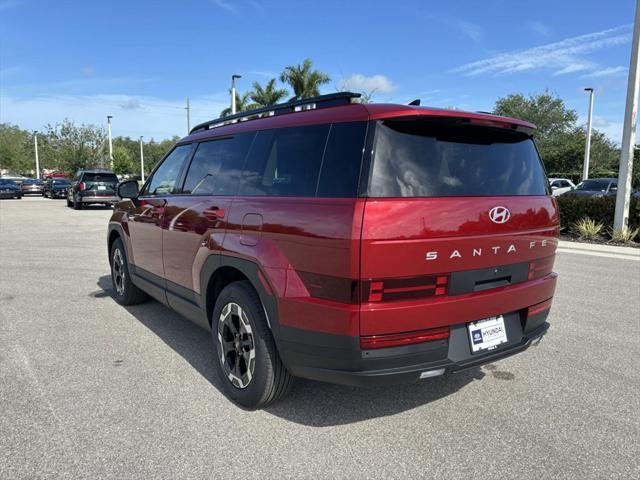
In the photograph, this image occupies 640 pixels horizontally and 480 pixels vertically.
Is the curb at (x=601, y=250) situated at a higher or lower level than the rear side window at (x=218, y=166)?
lower

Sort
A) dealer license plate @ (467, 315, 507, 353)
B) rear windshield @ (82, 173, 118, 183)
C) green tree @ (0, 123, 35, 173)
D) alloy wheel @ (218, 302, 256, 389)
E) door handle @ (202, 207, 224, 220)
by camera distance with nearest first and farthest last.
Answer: dealer license plate @ (467, 315, 507, 353) < alloy wheel @ (218, 302, 256, 389) < door handle @ (202, 207, 224, 220) < rear windshield @ (82, 173, 118, 183) < green tree @ (0, 123, 35, 173)

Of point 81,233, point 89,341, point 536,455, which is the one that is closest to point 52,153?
point 81,233

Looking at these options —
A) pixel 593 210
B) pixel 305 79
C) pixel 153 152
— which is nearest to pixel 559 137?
pixel 305 79

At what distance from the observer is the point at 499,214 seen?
2902 millimetres

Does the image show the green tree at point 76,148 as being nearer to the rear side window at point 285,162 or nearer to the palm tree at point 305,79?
the palm tree at point 305,79

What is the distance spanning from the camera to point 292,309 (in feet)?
8.98

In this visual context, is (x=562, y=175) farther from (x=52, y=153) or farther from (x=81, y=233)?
(x=52, y=153)

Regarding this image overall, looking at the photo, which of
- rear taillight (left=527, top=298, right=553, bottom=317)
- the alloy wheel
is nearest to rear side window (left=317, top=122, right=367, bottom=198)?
the alloy wheel

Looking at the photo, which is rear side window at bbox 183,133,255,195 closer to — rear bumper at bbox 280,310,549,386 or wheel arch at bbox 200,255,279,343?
wheel arch at bbox 200,255,279,343

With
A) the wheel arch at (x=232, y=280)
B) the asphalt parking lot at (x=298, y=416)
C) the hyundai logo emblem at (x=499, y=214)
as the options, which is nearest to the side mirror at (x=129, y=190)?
the asphalt parking lot at (x=298, y=416)

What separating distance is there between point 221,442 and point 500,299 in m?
1.87

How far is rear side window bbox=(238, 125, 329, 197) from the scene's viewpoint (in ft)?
9.41

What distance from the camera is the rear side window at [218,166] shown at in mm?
3570

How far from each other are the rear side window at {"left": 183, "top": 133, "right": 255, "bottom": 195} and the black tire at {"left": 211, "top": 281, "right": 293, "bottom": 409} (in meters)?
0.82
